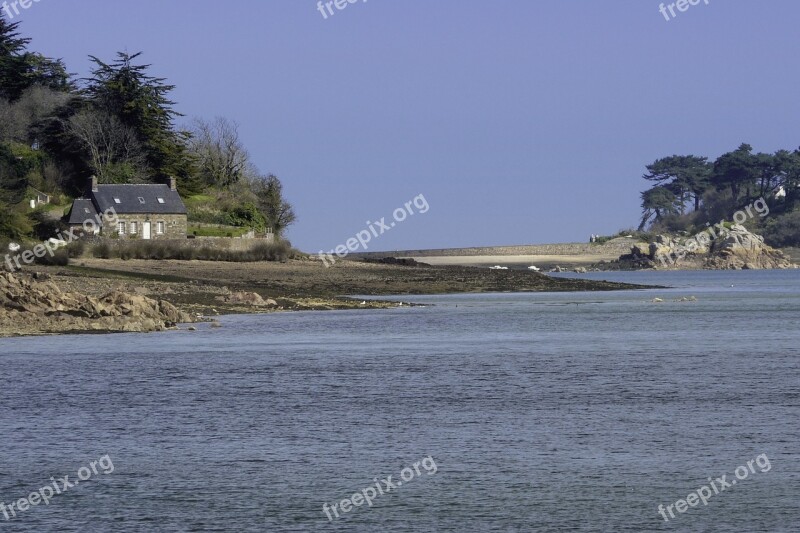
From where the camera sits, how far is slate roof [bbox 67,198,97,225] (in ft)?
249

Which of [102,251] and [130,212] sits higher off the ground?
[130,212]

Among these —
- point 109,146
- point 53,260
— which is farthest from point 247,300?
point 109,146

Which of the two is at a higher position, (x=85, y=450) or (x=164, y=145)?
(x=164, y=145)

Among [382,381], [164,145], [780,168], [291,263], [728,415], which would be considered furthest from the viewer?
[780,168]

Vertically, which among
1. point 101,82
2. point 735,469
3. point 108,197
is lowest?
point 735,469

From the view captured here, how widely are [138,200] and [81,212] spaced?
3944 millimetres

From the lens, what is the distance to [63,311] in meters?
36.1

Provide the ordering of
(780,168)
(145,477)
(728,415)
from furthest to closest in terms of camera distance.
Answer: (780,168) < (728,415) < (145,477)

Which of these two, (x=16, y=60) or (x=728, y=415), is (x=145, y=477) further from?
(x=16, y=60)

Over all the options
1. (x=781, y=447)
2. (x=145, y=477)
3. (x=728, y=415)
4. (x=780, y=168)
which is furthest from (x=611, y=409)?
(x=780, y=168)

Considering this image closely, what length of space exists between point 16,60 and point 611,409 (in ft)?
270

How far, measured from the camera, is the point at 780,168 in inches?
6649

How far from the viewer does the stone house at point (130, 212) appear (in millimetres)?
76062

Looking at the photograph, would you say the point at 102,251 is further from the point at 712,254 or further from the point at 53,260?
the point at 712,254
